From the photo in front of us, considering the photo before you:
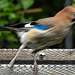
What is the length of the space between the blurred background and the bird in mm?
725

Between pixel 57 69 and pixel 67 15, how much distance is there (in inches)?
15.1

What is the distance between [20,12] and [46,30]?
122 centimetres

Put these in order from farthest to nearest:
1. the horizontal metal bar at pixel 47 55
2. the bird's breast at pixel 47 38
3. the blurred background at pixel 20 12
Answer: the blurred background at pixel 20 12 → the horizontal metal bar at pixel 47 55 → the bird's breast at pixel 47 38

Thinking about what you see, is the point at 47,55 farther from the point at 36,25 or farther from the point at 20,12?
the point at 20,12

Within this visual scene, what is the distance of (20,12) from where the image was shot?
2584 millimetres

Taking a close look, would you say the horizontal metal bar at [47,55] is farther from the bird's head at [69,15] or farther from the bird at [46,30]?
the bird's head at [69,15]

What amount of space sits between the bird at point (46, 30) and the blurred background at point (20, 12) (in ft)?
2.38

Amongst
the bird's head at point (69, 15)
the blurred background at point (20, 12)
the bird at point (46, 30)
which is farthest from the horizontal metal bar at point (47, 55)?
the blurred background at point (20, 12)

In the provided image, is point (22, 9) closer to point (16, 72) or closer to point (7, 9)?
point (7, 9)

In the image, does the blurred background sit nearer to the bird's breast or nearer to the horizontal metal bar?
the horizontal metal bar

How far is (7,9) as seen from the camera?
2.28m

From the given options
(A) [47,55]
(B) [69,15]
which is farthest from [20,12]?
(B) [69,15]

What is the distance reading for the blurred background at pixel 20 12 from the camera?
7.52 feet

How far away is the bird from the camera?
55.5 inches
